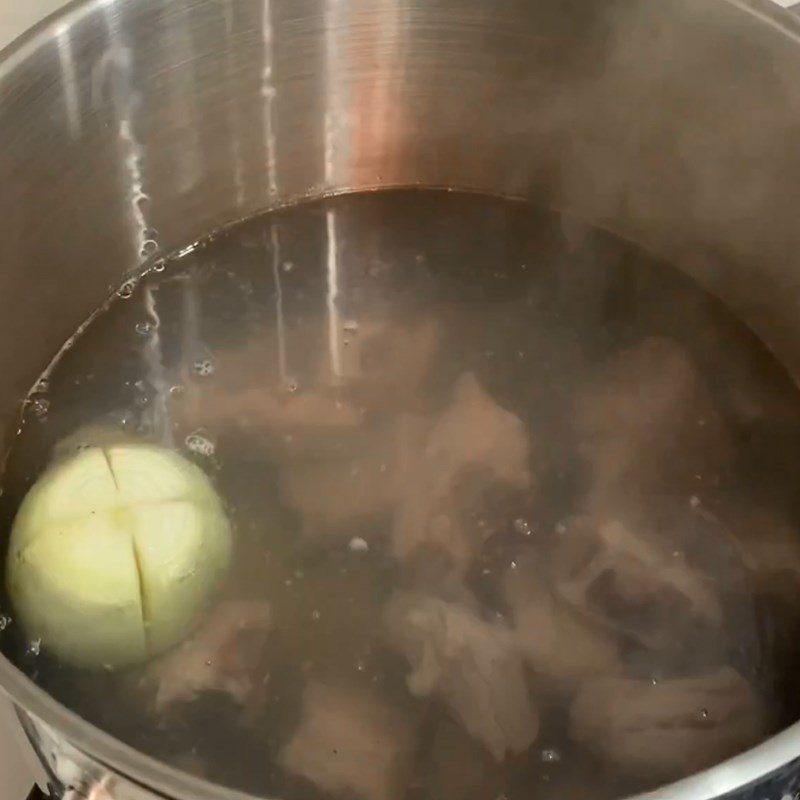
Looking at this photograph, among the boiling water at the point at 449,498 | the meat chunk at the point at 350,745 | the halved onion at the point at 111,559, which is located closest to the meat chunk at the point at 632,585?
the boiling water at the point at 449,498

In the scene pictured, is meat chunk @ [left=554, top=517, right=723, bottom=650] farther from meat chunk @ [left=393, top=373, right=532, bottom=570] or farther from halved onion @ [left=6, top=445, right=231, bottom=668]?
halved onion @ [left=6, top=445, right=231, bottom=668]

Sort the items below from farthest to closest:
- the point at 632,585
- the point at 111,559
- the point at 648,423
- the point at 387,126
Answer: the point at 387,126, the point at 648,423, the point at 632,585, the point at 111,559

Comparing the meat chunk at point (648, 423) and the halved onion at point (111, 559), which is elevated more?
the meat chunk at point (648, 423)

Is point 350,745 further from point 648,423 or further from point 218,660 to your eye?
point 648,423

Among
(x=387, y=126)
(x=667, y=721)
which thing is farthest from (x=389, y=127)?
(x=667, y=721)

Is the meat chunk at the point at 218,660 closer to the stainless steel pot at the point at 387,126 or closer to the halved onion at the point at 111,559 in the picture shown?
the halved onion at the point at 111,559

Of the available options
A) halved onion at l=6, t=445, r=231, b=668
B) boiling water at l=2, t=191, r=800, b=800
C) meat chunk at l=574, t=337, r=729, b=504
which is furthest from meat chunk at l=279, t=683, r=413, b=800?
meat chunk at l=574, t=337, r=729, b=504

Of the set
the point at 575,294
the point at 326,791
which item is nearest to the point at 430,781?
the point at 326,791
